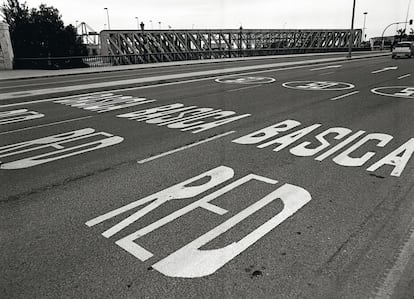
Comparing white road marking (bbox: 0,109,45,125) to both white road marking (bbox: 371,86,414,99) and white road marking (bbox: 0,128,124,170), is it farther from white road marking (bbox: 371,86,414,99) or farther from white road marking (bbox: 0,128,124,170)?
white road marking (bbox: 371,86,414,99)

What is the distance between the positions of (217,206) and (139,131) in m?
4.19

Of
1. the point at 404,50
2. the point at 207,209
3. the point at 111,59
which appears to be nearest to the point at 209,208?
the point at 207,209

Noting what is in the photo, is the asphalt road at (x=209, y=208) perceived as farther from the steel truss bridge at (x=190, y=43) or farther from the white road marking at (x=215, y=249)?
the steel truss bridge at (x=190, y=43)

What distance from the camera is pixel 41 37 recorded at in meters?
30.4

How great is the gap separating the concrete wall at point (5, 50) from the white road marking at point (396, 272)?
30.0m

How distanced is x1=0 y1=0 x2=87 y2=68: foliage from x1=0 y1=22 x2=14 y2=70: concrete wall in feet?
4.75

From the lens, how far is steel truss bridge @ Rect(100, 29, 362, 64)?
3653 cm

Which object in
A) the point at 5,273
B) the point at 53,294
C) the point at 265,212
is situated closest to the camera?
the point at 53,294

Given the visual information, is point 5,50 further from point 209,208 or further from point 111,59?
point 209,208

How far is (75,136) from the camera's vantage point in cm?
740

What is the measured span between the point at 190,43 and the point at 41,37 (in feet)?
66.5

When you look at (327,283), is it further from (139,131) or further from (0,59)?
(0,59)

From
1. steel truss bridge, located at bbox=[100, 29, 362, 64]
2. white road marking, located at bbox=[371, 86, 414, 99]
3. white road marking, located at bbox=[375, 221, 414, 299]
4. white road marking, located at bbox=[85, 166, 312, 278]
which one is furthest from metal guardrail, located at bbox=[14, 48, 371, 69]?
white road marking, located at bbox=[375, 221, 414, 299]

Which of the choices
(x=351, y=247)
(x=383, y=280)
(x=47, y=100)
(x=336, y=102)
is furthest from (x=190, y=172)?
(x=47, y=100)
